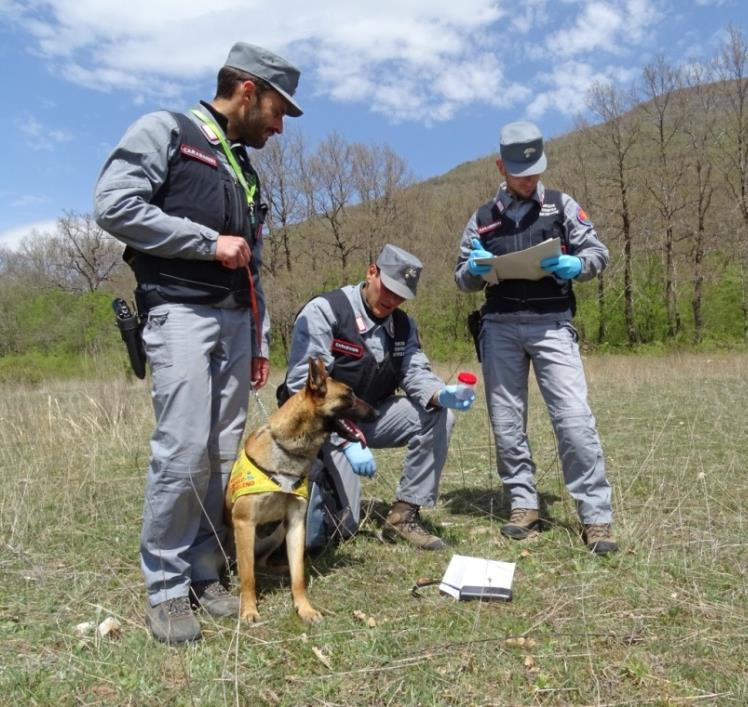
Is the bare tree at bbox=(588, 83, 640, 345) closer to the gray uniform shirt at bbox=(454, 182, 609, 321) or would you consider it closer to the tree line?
the tree line

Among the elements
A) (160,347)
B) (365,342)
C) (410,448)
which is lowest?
(410,448)

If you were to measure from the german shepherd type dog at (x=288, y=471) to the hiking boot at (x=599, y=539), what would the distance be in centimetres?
158

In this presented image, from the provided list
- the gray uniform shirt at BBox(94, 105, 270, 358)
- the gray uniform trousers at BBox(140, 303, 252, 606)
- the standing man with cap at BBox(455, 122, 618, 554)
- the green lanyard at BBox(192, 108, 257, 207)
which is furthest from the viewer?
the standing man with cap at BBox(455, 122, 618, 554)

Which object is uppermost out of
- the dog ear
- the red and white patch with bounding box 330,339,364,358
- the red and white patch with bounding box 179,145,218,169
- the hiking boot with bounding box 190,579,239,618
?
the red and white patch with bounding box 179,145,218,169

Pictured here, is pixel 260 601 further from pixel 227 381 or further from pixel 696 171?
pixel 696 171

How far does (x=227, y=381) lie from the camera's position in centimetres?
323

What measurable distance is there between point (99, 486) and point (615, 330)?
30837 millimetres

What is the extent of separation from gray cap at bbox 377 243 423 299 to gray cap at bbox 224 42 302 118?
1344mm

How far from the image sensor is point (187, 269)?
2918mm

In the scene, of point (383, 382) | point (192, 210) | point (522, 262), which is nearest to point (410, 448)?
point (383, 382)

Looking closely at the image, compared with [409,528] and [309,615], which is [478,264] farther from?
[309,615]

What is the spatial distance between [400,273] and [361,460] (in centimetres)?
127

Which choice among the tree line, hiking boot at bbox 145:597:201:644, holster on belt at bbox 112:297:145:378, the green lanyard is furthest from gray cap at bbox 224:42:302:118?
the tree line

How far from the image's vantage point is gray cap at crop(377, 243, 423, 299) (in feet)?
13.4
